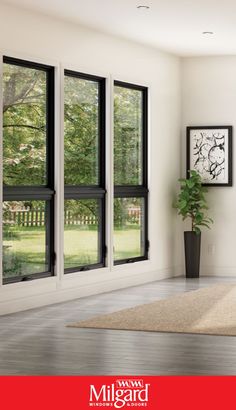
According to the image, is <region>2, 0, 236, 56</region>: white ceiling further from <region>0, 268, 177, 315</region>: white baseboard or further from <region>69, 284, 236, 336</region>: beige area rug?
<region>69, 284, 236, 336</region>: beige area rug

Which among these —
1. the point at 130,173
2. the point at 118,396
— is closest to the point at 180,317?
the point at 130,173

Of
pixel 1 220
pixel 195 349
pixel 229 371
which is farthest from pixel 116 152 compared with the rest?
pixel 229 371

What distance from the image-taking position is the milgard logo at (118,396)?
4480 mm

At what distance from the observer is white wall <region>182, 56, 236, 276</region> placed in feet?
41.7

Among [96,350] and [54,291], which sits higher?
[54,291]

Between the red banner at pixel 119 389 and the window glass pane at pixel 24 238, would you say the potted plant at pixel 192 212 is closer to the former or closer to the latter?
the window glass pane at pixel 24 238

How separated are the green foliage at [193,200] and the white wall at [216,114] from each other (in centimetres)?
30

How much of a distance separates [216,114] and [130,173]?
5.75ft

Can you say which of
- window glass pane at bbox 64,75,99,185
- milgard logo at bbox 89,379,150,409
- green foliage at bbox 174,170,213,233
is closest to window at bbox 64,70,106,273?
window glass pane at bbox 64,75,99,185

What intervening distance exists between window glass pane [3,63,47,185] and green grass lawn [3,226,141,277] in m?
0.56

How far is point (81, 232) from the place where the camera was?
10.6 meters

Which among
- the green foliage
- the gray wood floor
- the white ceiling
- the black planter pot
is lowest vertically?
the gray wood floor

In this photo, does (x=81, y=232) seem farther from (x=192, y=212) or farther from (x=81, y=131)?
(x=192, y=212)

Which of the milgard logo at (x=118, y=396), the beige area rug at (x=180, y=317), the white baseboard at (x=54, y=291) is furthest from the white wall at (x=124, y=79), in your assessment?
the milgard logo at (x=118, y=396)
